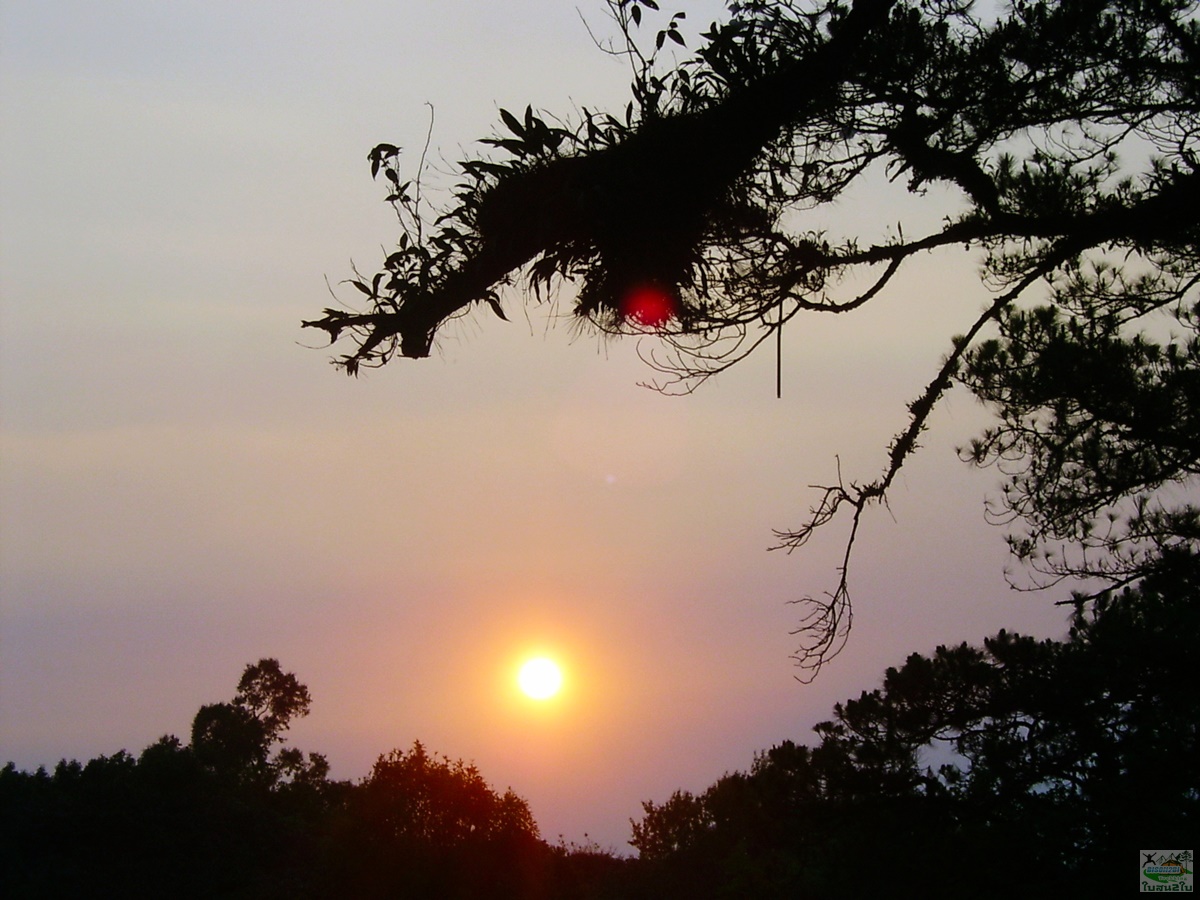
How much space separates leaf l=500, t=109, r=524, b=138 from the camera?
17.8 ft

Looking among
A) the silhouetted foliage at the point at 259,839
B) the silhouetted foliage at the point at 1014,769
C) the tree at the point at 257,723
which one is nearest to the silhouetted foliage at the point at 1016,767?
the silhouetted foliage at the point at 1014,769

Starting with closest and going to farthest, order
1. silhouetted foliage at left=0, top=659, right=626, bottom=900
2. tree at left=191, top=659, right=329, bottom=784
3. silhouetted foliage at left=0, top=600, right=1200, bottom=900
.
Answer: silhouetted foliage at left=0, top=600, right=1200, bottom=900
silhouetted foliage at left=0, top=659, right=626, bottom=900
tree at left=191, top=659, right=329, bottom=784

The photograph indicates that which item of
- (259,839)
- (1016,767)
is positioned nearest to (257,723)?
(259,839)

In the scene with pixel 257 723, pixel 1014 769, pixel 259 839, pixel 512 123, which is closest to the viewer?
pixel 512 123

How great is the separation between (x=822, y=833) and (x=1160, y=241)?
5.07 m

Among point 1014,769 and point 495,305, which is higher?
point 495,305

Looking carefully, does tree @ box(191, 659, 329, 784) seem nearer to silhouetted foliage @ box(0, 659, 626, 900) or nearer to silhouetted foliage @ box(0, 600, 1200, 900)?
silhouetted foliage @ box(0, 659, 626, 900)

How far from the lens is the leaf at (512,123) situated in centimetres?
543

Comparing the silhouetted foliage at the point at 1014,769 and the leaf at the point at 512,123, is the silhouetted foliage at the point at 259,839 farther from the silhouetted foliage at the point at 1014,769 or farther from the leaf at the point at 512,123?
the leaf at the point at 512,123

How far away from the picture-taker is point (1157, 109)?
751 cm

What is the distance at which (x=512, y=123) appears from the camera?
→ 5.45 metres

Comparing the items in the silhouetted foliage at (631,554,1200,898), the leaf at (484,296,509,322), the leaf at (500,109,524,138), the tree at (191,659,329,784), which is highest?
the tree at (191,659,329,784)

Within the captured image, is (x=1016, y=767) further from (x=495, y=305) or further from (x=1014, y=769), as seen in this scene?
(x=495, y=305)

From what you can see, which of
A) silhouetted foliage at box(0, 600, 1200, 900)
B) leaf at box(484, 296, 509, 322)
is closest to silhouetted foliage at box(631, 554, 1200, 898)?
silhouetted foliage at box(0, 600, 1200, 900)
